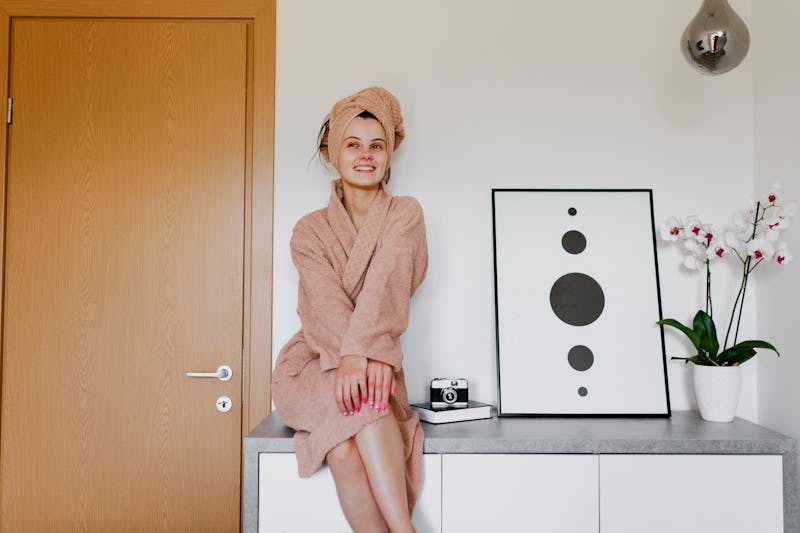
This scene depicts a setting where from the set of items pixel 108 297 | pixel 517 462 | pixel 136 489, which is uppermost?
pixel 108 297

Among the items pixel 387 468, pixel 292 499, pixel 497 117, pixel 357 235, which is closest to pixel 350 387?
pixel 387 468

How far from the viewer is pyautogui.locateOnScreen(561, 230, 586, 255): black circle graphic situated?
2059mm

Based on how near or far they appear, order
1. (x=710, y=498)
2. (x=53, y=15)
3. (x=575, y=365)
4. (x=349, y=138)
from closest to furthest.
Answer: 1. (x=710, y=498)
2. (x=349, y=138)
3. (x=575, y=365)
4. (x=53, y=15)

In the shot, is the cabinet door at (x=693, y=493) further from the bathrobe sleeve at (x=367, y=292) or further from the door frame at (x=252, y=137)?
the door frame at (x=252, y=137)

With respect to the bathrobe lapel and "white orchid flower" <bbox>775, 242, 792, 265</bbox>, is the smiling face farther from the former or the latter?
"white orchid flower" <bbox>775, 242, 792, 265</bbox>

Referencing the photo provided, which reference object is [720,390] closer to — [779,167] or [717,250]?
[717,250]

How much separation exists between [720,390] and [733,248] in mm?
441

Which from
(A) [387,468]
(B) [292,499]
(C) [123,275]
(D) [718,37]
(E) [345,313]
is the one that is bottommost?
(B) [292,499]

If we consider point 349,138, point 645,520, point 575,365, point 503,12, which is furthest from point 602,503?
point 503,12

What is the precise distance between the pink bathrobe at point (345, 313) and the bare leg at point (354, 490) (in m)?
0.03

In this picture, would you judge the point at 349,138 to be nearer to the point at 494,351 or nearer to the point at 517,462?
the point at 494,351

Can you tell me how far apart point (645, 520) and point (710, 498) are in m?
0.17

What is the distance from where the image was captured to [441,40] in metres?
2.15

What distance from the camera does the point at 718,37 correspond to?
166 cm
